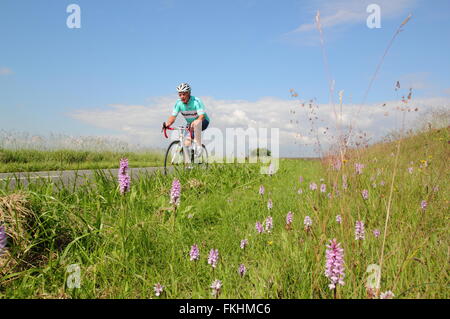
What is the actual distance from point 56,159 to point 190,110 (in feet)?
26.0

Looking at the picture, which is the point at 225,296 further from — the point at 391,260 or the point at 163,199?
the point at 163,199

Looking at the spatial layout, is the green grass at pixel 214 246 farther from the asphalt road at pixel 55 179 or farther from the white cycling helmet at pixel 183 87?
the white cycling helmet at pixel 183 87

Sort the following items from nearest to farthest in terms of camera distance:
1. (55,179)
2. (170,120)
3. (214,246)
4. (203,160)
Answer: (214,246), (55,179), (170,120), (203,160)

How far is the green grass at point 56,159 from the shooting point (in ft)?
38.0

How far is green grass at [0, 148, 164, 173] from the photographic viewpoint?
1159 cm

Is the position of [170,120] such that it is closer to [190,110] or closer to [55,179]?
[190,110]

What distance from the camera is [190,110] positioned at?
8.58 m

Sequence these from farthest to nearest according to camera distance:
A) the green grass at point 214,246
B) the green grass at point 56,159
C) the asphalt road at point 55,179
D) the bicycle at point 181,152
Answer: the green grass at point 56,159 < the bicycle at point 181,152 < the asphalt road at point 55,179 < the green grass at point 214,246

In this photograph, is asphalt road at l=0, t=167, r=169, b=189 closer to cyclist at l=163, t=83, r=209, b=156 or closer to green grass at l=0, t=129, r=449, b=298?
green grass at l=0, t=129, r=449, b=298

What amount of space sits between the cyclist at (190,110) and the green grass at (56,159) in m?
4.15

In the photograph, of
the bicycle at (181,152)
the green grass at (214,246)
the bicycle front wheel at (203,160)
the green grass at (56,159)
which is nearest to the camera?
the green grass at (214,246)

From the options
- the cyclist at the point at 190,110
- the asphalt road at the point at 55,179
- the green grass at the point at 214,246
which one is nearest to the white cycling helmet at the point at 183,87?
the cyclist at the point at 190,110

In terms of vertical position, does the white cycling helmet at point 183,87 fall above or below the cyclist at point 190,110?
above

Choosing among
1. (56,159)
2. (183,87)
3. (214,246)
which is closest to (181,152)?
(183,87)
